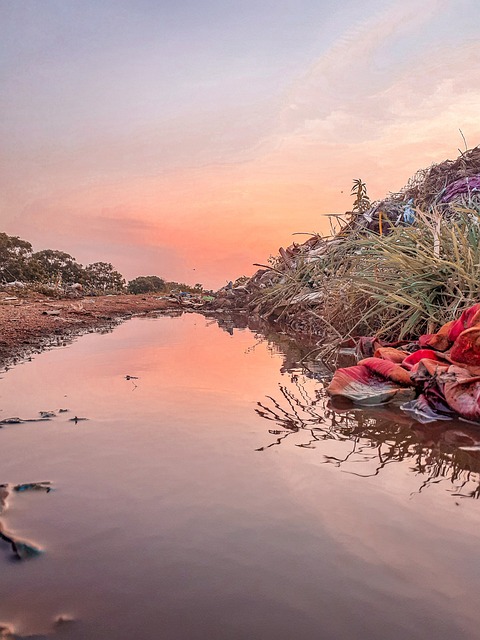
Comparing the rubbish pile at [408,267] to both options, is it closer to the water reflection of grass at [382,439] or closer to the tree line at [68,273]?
the water reflection of grass at [382,439]

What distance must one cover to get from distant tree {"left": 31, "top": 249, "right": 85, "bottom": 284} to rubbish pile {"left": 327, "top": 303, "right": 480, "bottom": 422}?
614 inches

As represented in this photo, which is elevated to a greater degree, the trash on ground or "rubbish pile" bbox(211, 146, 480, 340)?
"rubbish pile" bbox(211, 146, 480, 340)

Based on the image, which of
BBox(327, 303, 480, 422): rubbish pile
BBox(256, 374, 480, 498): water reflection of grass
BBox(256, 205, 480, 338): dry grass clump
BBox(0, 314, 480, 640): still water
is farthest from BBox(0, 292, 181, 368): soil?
BBox(256, 205, 480, 338): dry grass clump

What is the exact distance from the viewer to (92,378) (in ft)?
7.52

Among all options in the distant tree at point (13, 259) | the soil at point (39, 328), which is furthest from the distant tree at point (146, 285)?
the soil at point (39, 328)

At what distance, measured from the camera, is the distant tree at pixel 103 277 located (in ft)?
52.9


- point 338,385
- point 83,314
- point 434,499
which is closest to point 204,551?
point 434,499

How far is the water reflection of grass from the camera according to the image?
114cm

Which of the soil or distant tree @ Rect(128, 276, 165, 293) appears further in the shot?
distant tree @ Rect(128, 276, 165, 293)

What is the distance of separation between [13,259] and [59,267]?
6.07 ft

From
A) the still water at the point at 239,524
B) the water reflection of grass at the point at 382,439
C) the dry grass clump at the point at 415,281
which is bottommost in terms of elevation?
the water reflection of grass at the point at 382,439

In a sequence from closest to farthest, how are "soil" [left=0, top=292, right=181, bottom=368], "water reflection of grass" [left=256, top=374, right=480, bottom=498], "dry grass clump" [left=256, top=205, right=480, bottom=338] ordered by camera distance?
1. "water reflection of grass" [left=256, top=374, right=480, bottom=498]
2. "dry grass clump" [left=256, top=205, right=480, bottom=338]
3. "soil" [left=0, top=292, right=181, bottom=368]

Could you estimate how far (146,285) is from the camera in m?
17.1

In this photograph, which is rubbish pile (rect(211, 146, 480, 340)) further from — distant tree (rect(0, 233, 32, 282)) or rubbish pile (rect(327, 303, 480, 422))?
distant tree (rect(0, 233, 32, 282))
